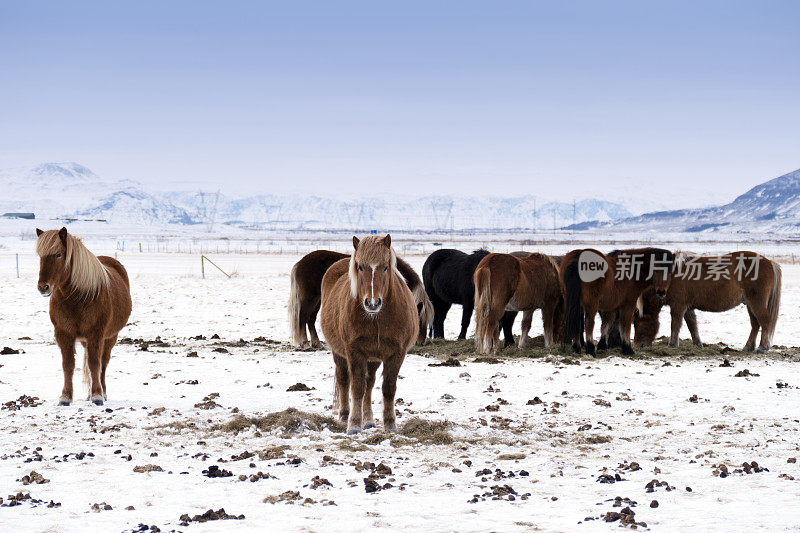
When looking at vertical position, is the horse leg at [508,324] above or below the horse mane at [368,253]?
below

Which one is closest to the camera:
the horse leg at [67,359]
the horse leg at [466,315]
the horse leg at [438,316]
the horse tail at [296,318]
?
the horse leg at [67,359]

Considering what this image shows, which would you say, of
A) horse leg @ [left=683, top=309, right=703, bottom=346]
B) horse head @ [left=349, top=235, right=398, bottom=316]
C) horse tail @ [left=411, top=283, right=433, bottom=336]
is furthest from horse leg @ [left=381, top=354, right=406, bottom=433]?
horse leg @ [left=683, top=309, right=703, bottom=346]

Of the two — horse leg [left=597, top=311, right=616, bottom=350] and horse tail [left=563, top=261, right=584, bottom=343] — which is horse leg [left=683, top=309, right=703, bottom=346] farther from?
Answer: horse tail [left=563, top=261, right=584, bottom=343]

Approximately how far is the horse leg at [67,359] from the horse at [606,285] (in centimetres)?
771

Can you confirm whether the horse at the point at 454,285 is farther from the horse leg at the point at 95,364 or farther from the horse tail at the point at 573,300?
the horse leg at the point at 95,364

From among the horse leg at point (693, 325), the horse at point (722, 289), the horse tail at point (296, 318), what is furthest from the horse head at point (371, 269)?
the horse leg at point (693, 325)

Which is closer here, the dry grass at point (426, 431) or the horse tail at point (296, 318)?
the dry grass at point (426, 431)

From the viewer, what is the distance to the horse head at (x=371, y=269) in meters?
6.10

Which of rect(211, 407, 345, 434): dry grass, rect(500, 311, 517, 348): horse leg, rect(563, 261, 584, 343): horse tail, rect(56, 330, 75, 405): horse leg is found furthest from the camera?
rect(500, 311, 517, 348): horse leg

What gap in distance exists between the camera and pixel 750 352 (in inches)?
488

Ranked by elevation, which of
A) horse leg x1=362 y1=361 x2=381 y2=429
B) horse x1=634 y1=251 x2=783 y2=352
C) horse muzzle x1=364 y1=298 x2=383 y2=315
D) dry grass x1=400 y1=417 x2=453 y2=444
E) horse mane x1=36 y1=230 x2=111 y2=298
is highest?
horse mane x1=36 y1=230 x2=111 y2=298

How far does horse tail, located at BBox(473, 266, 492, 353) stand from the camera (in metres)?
11.9

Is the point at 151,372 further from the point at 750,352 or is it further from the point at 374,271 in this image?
the point at 750,352

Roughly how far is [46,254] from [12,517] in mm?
3644
